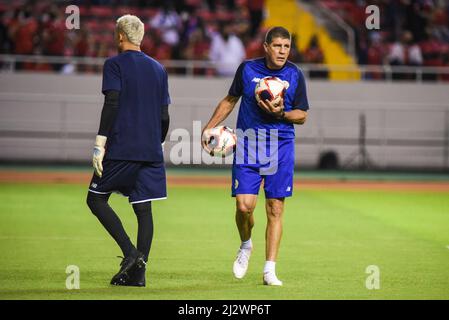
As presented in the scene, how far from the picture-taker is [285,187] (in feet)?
31.4

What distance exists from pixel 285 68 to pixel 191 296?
242 cm

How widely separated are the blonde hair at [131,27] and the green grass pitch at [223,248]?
7.35 feet

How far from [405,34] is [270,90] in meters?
21.4

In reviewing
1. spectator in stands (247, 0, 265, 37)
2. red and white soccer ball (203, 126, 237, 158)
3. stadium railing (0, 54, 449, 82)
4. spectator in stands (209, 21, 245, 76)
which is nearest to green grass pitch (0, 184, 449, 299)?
red and white soccer ball (203, 126, 237, 158)

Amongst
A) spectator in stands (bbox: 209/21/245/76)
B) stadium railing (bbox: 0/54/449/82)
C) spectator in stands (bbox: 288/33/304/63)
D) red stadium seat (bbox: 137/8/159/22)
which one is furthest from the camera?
red stadium seat (bbox: 137/8/159/22)

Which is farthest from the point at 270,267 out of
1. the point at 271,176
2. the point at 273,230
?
the point at 271,176

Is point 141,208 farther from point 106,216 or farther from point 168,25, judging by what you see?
point 168,25

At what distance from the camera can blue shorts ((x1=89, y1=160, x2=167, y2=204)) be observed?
360 inches

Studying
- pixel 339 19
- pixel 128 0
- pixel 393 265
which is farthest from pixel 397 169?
pixel 393 265

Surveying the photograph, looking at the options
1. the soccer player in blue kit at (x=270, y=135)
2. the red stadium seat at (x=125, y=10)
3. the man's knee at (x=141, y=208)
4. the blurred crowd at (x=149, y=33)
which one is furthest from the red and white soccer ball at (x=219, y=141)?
the red stadium seat at (x=125, y=10)

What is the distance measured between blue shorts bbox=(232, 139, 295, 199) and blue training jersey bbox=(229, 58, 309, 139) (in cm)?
17

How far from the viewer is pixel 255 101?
963 centimetres

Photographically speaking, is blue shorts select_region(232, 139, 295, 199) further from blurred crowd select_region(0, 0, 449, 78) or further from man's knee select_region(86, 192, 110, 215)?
blurred crowd select_region(0, 0, 449, 78)

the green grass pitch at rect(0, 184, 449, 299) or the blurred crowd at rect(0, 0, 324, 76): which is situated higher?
the blurred crowd at rect(0, 0, 324, 76)
